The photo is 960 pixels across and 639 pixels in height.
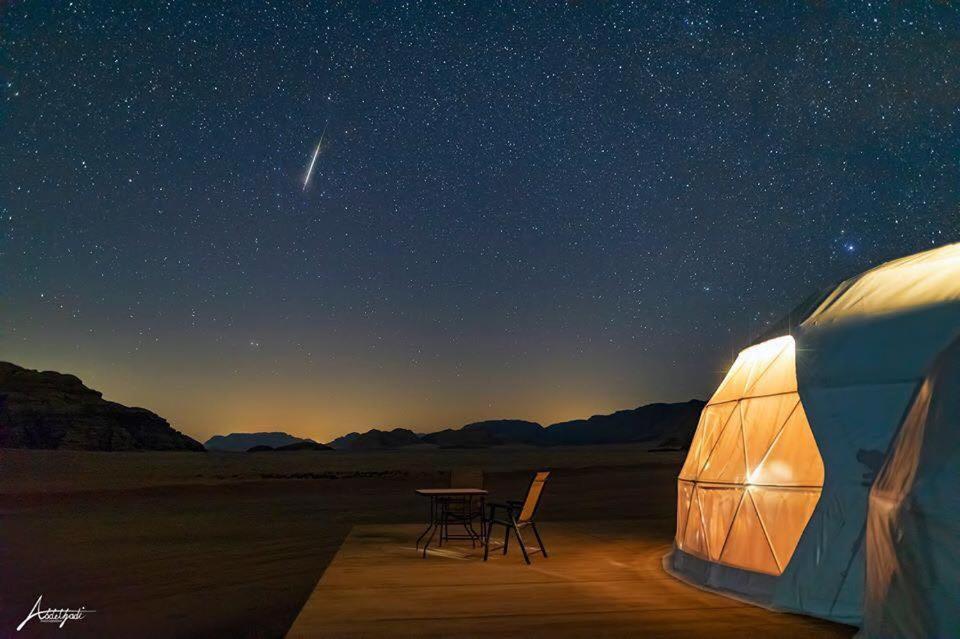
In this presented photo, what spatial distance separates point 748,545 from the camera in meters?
7.08

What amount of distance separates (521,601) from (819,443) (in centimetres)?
278

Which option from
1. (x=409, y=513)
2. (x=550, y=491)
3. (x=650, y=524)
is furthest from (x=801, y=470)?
(x=550, y=491)

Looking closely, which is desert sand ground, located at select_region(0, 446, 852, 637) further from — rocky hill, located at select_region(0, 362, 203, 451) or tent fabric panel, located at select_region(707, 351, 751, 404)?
rocky hill, located at select_region(0, 362, 203, 451)

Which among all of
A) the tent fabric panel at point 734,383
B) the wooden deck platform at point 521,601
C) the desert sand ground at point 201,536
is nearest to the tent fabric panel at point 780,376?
the tent fabric panel at point 734,383

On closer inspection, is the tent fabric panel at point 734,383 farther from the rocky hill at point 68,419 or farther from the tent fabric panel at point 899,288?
the rocky hill at point 68,419

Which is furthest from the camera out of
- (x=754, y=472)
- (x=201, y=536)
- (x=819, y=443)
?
(x=201, y=536)

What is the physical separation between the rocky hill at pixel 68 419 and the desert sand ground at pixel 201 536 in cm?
4515

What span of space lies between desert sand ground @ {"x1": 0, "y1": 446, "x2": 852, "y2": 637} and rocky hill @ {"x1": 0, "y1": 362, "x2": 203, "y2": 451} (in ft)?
148

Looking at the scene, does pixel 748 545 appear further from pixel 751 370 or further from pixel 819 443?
pixel 751 370

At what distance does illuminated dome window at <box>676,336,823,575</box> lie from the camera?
22.2ft

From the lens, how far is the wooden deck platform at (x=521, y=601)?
568cm

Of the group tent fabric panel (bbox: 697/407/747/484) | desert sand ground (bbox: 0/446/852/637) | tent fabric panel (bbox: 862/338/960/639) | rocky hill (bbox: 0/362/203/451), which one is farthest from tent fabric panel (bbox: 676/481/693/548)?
rocky hill (bbox: 0/362/203/451)

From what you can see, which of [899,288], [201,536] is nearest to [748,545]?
[899,288]

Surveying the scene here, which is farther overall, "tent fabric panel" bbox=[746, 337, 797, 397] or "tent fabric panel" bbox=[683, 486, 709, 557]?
"tent fabric panel" bbox=[683, 486, 709, 557]
